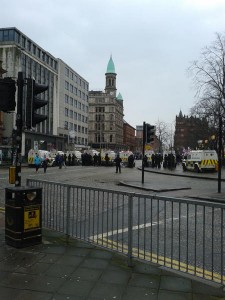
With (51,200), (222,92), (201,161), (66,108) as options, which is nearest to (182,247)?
(51,200)

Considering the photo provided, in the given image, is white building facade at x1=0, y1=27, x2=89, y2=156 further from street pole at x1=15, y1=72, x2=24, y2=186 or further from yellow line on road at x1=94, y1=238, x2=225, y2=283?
yellow line on road at x1=94, y1=238, x2=225, y2=283

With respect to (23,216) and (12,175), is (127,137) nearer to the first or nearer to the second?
(12,175)

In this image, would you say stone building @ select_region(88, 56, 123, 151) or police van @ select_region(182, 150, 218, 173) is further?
stone building @ select_region(88, 56, 123, 151)

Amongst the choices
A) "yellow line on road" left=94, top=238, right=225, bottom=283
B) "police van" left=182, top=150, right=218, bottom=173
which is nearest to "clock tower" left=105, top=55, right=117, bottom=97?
"police van" left=182, top=150, right=218, bottom=173

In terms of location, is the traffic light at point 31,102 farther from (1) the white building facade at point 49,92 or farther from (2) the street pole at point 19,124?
(1) the white building facade at point 49,92

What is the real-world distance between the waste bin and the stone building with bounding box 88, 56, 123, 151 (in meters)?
135

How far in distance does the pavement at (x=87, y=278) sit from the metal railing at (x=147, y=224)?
239 millimetres

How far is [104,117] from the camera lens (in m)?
146

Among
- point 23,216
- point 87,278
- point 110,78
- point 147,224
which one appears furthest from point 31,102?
point 110,78

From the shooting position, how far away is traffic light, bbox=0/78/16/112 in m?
6.36

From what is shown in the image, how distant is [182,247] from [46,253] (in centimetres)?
204

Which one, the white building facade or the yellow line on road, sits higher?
the white building facade

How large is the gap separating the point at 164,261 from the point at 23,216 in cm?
229

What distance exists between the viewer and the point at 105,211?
19.2 ft
